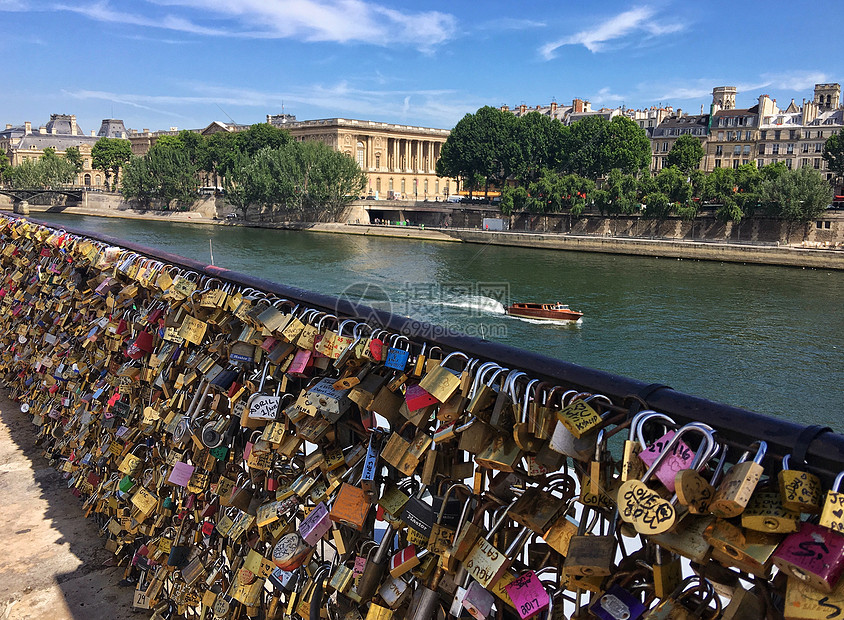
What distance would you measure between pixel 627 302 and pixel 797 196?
20191mm

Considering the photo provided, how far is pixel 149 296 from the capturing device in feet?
11.7

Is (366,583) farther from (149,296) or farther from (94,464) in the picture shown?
(94,464)

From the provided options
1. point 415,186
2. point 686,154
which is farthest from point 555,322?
point 415,186

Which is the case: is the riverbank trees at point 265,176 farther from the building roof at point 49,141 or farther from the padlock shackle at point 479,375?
the padlock shackle at point 479,375

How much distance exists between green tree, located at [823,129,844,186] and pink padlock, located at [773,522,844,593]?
5491 centimetres

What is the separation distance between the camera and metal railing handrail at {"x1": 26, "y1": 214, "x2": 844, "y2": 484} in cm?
105

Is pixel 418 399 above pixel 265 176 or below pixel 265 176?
below

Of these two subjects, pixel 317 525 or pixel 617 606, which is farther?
pixel 317 525

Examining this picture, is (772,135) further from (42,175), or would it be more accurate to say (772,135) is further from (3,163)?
(3,163)

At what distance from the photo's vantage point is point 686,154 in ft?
163

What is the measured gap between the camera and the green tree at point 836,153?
154 ft

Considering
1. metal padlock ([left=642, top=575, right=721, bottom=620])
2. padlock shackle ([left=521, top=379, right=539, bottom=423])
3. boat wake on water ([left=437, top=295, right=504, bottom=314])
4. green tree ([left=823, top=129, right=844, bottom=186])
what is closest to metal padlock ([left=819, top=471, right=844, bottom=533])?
metal padlock ([left=642, top=575, right=721, bottom=620])

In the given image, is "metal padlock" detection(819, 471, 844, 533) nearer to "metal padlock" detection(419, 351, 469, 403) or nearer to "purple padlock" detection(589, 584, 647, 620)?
"purple padlock" detection(589, 584, 647, 620)

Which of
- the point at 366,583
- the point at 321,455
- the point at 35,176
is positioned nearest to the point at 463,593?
the point at 366,583
